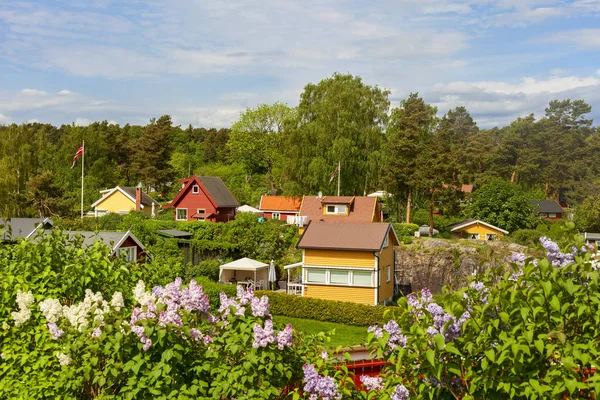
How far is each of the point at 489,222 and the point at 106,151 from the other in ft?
163

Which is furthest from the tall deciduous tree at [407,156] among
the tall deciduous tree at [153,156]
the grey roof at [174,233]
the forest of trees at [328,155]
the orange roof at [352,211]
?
the tall deciduous tree at [153,156]

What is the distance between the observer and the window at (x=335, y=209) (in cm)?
3738

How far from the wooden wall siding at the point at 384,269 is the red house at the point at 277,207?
2743 cm

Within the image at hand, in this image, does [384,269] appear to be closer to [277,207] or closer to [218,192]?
[218,192]

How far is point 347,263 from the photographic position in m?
26.4

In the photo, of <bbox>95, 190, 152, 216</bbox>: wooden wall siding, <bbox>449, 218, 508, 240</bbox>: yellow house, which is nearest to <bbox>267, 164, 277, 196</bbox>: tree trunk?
<bbox>95, 190, 152, 216</bbox>: wooden wall siding

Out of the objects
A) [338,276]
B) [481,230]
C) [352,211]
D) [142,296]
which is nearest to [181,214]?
[352,211]

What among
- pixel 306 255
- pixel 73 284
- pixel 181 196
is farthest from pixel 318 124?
pixel 73 284

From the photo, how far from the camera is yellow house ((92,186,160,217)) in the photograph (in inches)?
2110

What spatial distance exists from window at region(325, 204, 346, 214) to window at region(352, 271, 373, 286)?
11505 millimetres

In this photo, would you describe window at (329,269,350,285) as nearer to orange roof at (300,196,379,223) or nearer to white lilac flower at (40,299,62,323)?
orange roof at (300,196,379,223)

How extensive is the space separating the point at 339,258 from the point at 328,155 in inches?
831

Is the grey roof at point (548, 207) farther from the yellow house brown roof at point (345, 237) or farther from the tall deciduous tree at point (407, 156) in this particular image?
the yellow house brown roof at point (345, 237)

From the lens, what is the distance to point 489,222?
154 feet
